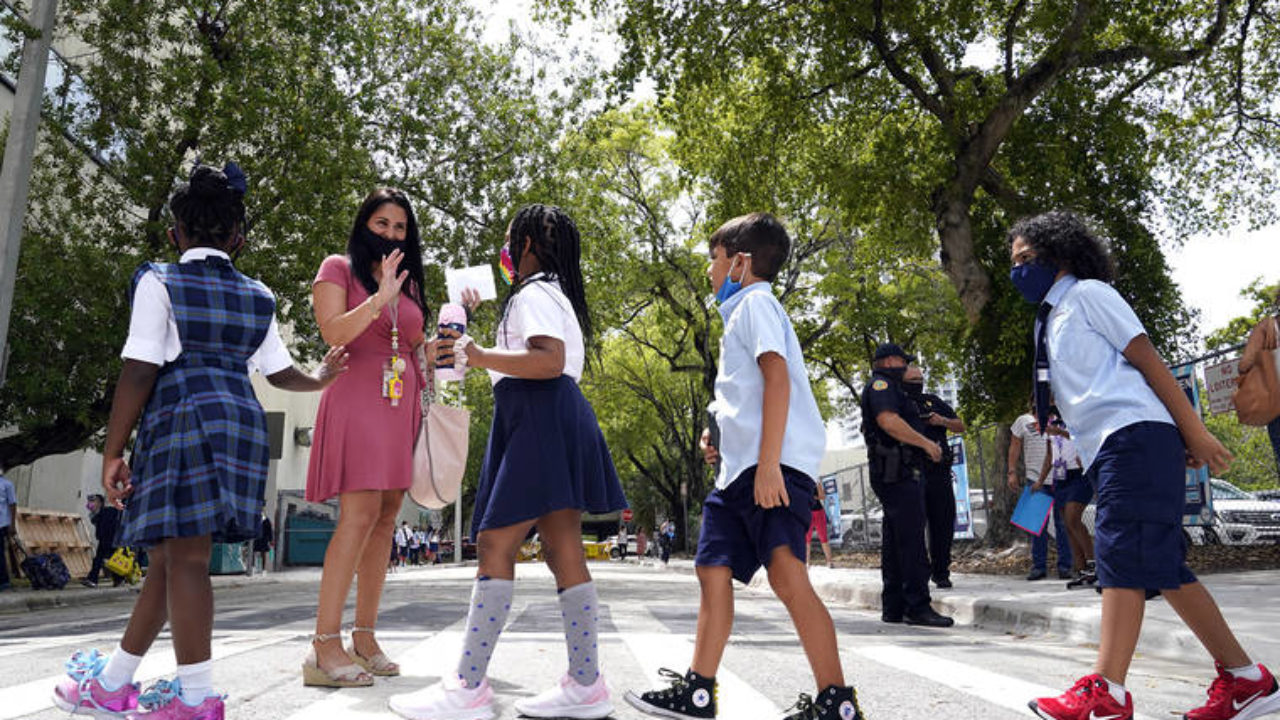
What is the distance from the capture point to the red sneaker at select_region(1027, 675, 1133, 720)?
3.21m

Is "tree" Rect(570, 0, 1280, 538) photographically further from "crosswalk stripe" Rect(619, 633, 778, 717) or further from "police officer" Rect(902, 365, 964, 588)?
"crosswalk stripe" Rect(619, 633, 778, 717)

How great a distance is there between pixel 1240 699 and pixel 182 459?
138 inches

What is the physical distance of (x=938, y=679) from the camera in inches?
181

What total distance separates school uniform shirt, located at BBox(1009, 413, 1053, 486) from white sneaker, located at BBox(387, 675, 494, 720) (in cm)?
817

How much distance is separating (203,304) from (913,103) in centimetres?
1737

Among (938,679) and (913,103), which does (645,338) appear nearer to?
(913,103)

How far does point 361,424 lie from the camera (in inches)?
164

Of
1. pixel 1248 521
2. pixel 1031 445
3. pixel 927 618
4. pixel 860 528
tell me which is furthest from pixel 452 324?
pixel 860 528

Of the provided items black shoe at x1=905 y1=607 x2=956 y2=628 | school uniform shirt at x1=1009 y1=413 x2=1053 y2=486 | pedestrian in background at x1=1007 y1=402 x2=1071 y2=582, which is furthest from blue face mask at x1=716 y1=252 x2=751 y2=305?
pedestrian in background at x1=1007 y1=402 x2=1071 y2=582

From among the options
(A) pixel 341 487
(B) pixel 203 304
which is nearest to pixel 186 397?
(B) pixel 203 304

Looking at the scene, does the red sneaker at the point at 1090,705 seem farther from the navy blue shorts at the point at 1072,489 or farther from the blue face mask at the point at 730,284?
the navy blue shorts at the point at 1072,489

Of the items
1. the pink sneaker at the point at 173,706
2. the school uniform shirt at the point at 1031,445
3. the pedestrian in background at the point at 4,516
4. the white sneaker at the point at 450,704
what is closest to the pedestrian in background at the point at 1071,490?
the school uniform shirt at the point at 1031,445

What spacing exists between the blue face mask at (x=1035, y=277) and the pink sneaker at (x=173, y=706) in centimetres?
309

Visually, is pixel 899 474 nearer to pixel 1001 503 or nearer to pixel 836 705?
pixel 836 705
